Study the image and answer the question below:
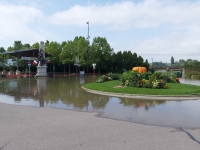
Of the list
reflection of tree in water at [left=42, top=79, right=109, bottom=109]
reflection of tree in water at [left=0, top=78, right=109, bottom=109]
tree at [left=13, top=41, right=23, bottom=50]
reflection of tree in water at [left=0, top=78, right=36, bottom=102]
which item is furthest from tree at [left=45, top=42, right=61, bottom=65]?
reflection of tree in water at [left=42, top=79, right=109, bottom=109]

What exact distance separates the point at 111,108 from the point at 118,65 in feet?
190

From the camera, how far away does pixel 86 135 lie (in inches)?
223

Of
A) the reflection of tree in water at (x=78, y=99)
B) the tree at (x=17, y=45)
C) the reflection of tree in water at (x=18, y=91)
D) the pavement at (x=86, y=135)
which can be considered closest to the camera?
the pavement at (x=86, y=135)

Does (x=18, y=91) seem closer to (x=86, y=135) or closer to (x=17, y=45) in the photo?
(x=86, y=135)

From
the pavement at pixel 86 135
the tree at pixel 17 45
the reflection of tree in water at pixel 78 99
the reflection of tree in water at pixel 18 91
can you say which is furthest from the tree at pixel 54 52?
the pavement at pixel 86 135

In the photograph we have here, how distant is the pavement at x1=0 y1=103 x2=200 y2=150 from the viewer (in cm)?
489

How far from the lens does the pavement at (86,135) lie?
4891mm

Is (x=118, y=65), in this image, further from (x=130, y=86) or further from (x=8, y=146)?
(x=8, y=146)

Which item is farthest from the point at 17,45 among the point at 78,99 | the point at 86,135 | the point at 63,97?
the point at 86,135

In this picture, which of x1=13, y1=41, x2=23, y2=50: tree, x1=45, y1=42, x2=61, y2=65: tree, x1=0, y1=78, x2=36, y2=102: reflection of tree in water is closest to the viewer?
x1=0, y1=78, x2=36, y2=102: reflection of tree in water

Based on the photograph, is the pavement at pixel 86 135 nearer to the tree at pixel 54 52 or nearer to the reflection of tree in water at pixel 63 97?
the reflection of tree in water at pixel 63 97

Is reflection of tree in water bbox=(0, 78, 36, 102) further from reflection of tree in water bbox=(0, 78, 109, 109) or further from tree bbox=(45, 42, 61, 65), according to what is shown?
tree bbox=(45, 42, 61, 65)

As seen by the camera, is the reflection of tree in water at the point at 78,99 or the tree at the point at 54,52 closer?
the reflection of tree in water at the point at 78,99

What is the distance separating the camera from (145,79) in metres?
17.4
